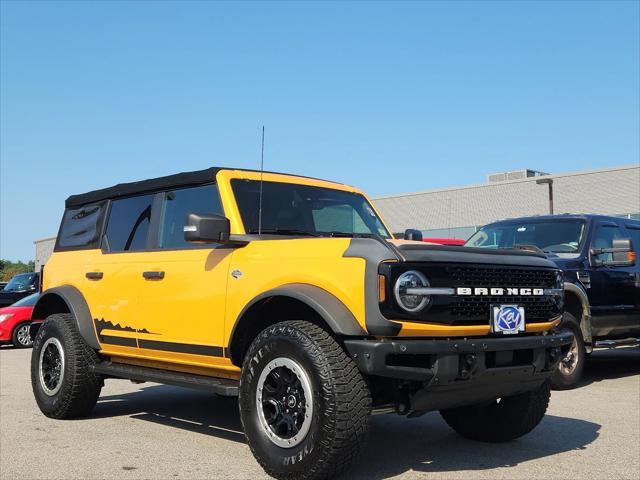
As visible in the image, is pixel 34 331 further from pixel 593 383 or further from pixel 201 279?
pixel 593 383

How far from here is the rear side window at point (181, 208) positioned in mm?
5660

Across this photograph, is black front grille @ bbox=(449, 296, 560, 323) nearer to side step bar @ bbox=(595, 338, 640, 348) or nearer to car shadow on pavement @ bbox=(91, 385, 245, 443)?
car shadow on pavement @ bbox=(91, 385, 245, 443)

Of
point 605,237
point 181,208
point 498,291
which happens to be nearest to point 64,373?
point 181,208

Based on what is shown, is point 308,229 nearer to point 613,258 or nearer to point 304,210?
point 304,210

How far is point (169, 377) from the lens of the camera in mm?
5539

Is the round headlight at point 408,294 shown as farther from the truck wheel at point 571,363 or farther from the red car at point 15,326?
the red car at point 15,326

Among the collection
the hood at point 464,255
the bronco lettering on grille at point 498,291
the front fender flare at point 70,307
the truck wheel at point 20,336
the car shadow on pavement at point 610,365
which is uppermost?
the hood at point 464,255

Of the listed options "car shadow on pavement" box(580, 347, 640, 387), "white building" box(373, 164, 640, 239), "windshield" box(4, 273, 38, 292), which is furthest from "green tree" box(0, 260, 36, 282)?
"car shadow on pavement" box(580, 347, 640, 387)

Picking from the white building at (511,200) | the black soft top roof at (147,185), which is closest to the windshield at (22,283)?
the black soft top roof at (147,185)

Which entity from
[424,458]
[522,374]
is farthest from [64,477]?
[522,374]

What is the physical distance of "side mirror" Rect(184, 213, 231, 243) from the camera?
4.89 metres

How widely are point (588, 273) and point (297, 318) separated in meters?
5.22

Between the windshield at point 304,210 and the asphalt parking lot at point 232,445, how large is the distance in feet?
5.35

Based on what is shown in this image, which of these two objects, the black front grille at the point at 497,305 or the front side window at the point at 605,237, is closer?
the black front grille at the point at 497,305
